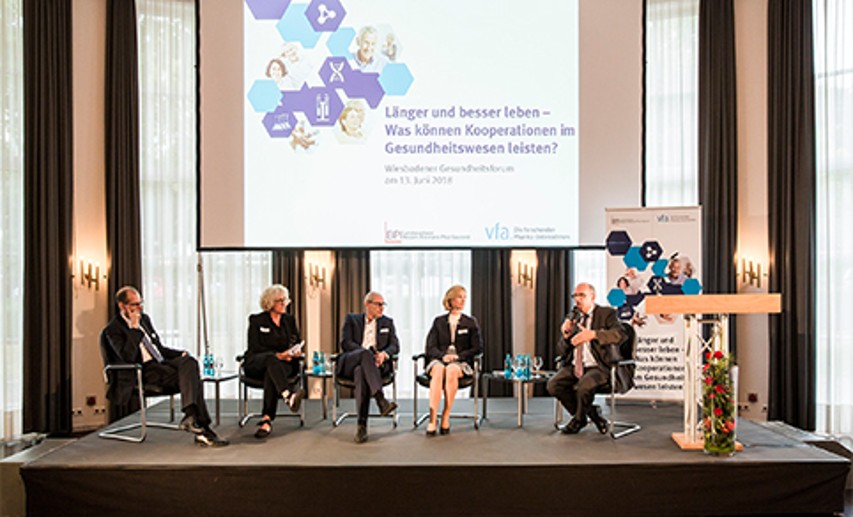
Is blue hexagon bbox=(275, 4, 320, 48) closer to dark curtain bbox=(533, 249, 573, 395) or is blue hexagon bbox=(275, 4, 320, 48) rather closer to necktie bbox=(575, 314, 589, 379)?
dark curtain bbox=(533, 249, 573, 395)

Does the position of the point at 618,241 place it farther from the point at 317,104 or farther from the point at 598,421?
the point at 317,104

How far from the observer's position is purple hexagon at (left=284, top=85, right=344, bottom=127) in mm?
6160

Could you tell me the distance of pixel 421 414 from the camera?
18.8 feet

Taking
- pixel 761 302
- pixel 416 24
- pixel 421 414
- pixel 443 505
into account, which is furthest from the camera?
pixel 416 24

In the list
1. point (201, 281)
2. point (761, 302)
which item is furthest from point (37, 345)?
point (761, 302)

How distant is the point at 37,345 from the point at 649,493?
514cm

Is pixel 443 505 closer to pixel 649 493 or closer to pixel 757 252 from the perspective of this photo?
pixel 649 493

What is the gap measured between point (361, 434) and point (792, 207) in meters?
4.30

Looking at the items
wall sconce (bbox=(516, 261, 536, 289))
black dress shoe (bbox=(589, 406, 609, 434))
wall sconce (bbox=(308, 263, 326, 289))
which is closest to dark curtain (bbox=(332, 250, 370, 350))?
wall sconce (bbox=(308, 263, 326, 289))

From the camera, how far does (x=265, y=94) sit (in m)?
6.18

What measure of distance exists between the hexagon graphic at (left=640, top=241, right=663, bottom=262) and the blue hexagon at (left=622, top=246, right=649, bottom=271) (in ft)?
0.11

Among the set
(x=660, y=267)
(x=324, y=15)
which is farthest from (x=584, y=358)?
(x=324, y=15)

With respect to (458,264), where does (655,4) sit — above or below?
above

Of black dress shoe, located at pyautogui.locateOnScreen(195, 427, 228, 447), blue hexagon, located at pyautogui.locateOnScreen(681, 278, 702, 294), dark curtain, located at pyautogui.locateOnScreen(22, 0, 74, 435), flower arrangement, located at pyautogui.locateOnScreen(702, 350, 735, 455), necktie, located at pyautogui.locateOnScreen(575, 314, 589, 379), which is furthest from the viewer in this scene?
dark curtain, located at pyautogui.locateOnScreen(22, 0, 74, 435)
